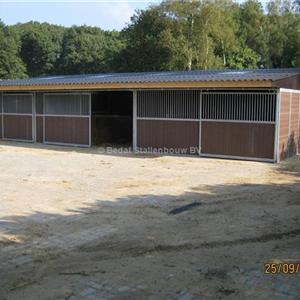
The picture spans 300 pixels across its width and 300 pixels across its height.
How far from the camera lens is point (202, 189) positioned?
8.66 metres

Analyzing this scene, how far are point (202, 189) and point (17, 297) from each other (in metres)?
5.30

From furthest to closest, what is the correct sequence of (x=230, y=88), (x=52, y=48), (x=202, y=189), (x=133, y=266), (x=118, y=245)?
(x=52, y=48), (x=230, y=88), (x=202, y=189), (x=118, y=245), (x=133, y=266)

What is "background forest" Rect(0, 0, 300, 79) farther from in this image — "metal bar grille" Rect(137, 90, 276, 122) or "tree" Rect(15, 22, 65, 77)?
"metal bar grille" Rect(137, 90, 276, 122)

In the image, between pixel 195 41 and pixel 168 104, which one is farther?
pixel 195 41

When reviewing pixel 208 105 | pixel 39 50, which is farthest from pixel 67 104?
pixel 39 50

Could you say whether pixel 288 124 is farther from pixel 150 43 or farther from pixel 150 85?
pixel 150 43

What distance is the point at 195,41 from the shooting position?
125 ft

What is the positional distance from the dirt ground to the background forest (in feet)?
93.4

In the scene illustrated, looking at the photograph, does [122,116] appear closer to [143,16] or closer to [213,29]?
[213,29]

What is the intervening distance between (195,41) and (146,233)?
3394 centimetres

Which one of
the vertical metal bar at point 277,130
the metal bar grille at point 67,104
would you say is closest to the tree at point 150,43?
the metal bar grille at point 67,104

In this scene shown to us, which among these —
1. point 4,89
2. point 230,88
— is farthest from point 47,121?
point 230,88

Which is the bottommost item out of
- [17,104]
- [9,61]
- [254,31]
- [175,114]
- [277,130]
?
[277,130]
